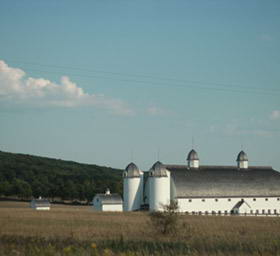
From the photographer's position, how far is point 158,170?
7669 centimetres

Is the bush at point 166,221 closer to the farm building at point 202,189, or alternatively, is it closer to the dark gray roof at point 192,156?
the farm building at point 202,189

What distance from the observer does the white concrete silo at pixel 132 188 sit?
78.2 metres

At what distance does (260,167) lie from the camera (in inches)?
3590

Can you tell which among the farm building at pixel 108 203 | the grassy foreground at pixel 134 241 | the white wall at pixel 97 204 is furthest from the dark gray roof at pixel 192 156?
the grassy foreground at pixel 134 241

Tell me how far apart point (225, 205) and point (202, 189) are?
4.59 metres

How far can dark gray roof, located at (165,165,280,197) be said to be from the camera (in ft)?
258

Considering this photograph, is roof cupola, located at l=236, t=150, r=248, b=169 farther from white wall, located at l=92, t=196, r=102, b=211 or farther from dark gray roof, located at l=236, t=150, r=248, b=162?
white wall, located at l=92, t=196, r=102, b=211

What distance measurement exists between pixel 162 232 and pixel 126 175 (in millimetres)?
52848

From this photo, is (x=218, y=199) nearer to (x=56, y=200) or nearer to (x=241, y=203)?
(x=241, y=203)

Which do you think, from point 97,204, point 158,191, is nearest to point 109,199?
point 97,204

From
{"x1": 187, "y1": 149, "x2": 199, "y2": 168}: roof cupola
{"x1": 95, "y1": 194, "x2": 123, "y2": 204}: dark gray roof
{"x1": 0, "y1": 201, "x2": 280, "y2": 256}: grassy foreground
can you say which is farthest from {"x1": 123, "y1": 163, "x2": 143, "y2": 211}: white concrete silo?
{"x1": 0, "y1": 201, "x2": 280, "y2": 256}: grassy foreground

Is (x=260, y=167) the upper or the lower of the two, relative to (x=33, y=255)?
upper

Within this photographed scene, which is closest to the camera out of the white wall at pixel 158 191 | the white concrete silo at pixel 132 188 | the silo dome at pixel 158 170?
the white wall at pixel 158 191

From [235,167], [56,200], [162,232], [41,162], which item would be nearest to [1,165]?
[41,162]
